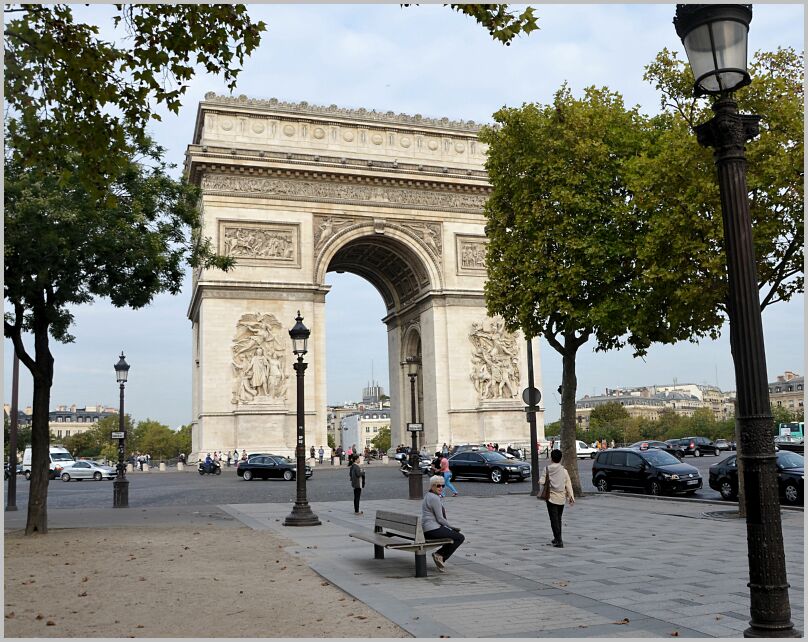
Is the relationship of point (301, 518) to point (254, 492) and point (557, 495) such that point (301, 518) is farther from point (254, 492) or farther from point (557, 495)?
point (254, 492)

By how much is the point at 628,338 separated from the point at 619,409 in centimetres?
10710

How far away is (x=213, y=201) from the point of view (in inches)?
1663

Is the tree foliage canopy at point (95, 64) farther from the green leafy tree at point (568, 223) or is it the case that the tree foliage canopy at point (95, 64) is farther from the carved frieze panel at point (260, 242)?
the carved frieze panel at point (260, 242)

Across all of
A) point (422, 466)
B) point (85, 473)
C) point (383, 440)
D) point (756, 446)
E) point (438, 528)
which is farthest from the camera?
point (383, 440)

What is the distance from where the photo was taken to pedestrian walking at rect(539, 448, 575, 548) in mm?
12359

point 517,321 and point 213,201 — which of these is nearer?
point 517,321

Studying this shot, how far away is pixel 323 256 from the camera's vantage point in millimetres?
44500

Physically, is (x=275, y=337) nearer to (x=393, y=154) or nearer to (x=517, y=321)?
(x=393, y=154)

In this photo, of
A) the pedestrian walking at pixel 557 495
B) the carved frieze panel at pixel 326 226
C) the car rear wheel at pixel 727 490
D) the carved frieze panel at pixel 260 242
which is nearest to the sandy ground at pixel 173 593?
the pedestrian walking at pixel 557 495

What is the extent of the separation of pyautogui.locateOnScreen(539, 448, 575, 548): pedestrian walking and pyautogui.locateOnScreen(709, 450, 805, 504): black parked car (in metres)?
7.99

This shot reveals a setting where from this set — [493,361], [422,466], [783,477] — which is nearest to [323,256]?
[493,361]

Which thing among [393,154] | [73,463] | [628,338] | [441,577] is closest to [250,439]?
[73,463]

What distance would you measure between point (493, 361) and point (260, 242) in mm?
14173

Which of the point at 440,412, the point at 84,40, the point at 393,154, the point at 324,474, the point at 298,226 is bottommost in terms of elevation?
the point at 324,474
